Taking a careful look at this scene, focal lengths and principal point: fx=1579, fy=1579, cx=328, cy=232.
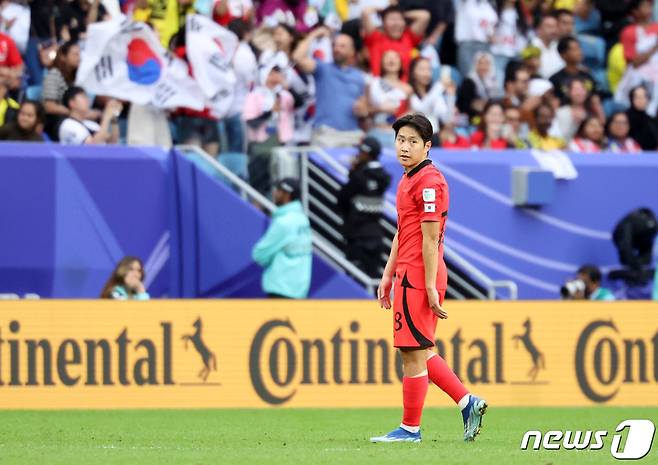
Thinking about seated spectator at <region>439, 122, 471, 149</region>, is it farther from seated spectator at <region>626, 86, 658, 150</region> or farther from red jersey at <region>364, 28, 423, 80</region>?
seated spectator at <region>626, 86, 658, 150</region>

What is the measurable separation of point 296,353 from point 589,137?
664 centimetres

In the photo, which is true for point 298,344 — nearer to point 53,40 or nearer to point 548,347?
point 548,347

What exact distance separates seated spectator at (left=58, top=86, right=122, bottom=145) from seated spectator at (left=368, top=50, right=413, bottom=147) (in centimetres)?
308

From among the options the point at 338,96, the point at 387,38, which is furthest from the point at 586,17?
the point at 338,96

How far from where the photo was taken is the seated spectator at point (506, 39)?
20875 millimetres

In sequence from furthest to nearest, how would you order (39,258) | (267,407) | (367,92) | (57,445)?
(367,92) → (39,258) → (267,407) → (57,445)

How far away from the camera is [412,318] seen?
9.87 m

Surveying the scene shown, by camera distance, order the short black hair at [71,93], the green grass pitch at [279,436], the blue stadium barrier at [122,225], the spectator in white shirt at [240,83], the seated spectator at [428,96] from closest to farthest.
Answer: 1. the green grass pitch at [279,436]
2. the short black hair at [71,93]
3. the blue stadium barrier at [122,225]
4. the spectator in white shirt at [240,83]
5. the seated spectator at [428,96]

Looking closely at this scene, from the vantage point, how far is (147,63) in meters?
17.5

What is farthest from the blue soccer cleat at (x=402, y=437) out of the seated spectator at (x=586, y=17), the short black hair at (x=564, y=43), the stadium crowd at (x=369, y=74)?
the seated spectator at (x=586, y=17)

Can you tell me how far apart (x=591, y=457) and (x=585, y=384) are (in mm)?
6527

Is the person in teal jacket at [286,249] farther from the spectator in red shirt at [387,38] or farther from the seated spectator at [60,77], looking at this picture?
the spectator in red shirt at [387,38]

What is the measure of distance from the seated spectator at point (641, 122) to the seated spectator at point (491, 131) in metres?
2.00

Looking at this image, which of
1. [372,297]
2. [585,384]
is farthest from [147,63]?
[585,384]
